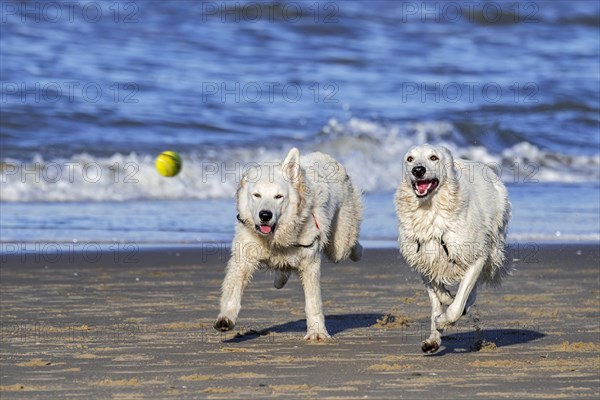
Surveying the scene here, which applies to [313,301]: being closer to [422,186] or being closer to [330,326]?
[330,326]

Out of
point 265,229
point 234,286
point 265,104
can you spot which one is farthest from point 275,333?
→ point 265,104

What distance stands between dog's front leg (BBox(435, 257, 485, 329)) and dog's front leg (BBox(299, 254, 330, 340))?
970 millimetres

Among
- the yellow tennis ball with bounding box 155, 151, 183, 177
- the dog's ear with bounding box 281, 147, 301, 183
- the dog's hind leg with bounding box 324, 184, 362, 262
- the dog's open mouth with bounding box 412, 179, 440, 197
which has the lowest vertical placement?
the dog's hind leg with bounding box 324, 184, 362, 262

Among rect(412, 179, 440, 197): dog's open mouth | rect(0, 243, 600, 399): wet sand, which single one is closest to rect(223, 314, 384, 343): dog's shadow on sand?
rect(0, 243, 600, 399): wet sand

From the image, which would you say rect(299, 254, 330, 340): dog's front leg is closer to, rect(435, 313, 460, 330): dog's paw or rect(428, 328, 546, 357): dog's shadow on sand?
rect(428, 328, 546, 357): dog's shadow on sand

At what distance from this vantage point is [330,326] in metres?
8.66

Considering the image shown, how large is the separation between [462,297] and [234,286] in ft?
5.19

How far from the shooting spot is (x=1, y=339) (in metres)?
7.78

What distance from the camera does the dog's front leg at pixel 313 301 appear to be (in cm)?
795

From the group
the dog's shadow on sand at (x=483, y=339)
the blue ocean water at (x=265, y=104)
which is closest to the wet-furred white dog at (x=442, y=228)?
the dog's shadow on sand at (x=483, y=339)

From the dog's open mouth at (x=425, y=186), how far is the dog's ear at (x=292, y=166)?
1.01 meters

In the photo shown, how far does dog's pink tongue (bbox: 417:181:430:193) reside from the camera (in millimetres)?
7328

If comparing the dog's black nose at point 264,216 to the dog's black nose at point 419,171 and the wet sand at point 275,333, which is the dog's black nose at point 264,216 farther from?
the dog's black nose at point 419,171

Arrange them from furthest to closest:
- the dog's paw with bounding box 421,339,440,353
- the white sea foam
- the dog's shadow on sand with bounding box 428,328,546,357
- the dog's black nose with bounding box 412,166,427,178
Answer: the white sea foam < the dog's shadow on sand with bounding box 428,328,546,357 < the dog's black nose with bounding box 412,166,427,178 < the dog's paw with bounding box 421,339,440,353
